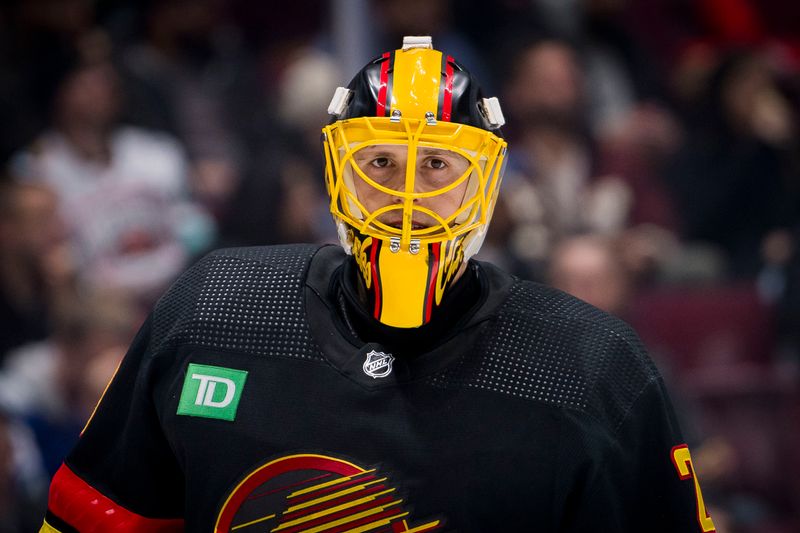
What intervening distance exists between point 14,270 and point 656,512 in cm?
270

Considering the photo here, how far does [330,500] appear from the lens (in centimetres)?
163

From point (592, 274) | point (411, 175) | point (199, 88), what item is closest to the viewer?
point (411, 175)

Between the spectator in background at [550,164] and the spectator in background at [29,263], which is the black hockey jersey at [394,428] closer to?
the spectator in background at [29,263]

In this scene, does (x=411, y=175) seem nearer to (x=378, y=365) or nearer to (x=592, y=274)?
(x=378, y=365)

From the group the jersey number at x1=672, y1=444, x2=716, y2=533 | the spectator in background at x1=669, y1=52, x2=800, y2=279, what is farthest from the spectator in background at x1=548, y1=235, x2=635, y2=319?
the jersey number at x1=672, y1=444, x2=716, y2=533

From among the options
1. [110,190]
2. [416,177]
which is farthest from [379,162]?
[110,190]

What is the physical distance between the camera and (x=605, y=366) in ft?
5.49

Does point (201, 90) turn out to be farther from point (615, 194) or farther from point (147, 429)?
point (147, 429)

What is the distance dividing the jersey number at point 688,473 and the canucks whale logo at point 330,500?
391 mm

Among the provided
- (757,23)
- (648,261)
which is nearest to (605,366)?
(648,261)

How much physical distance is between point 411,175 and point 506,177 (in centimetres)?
258

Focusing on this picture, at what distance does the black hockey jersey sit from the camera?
5.29 ft

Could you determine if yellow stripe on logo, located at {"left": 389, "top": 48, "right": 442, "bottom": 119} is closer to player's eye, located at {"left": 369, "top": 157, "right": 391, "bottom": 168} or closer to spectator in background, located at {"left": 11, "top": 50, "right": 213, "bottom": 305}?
player's eye, located at {"left": 369, "top": 157, "right": 391, "bottom": 168}

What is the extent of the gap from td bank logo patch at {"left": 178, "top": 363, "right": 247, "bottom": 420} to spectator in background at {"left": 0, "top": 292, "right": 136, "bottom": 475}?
6.06 feet
